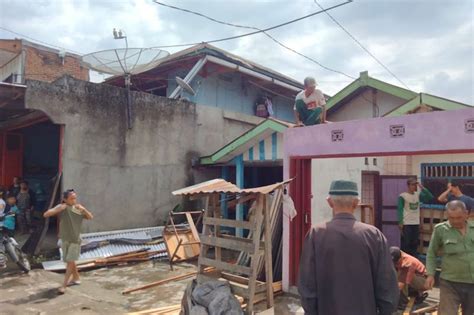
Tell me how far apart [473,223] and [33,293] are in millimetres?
6801

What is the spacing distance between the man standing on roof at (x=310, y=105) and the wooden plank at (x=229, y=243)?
2.53 metres

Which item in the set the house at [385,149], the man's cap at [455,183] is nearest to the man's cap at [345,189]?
the house at [385,149]

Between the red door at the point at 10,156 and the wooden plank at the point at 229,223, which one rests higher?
the red door at the point at 10,156

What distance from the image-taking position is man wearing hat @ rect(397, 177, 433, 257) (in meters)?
7.95

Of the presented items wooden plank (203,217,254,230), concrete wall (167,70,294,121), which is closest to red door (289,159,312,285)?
wooden plank (203,217,254,230)

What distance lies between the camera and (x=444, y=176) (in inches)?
334

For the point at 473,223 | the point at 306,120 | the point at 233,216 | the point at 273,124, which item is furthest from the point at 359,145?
the point at 233,216

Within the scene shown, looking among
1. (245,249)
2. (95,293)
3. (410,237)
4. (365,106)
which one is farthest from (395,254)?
(365,106)

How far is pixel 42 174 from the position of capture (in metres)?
13.6

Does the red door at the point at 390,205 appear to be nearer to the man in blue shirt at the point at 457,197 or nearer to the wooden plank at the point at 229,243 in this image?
the man in blue shirt at the point at 457,197

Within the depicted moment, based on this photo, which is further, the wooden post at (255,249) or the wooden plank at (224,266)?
the wooden plank at (224,266)

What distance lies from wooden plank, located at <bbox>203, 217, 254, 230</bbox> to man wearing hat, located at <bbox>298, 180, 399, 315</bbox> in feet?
7.84

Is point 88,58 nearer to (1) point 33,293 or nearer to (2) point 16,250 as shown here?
(2) point 16,250

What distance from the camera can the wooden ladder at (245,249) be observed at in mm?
5059
